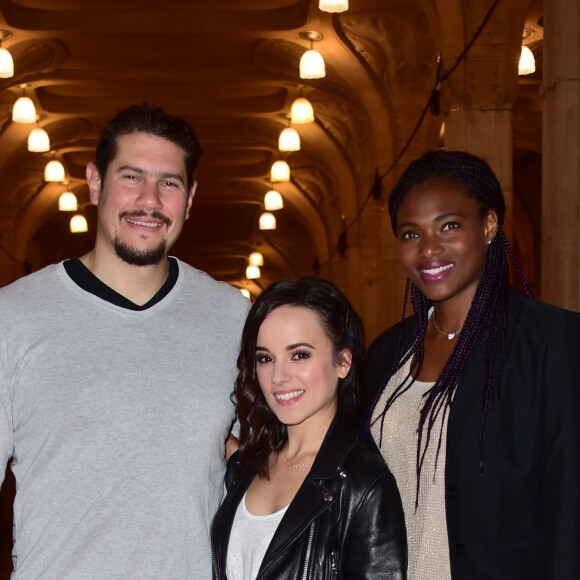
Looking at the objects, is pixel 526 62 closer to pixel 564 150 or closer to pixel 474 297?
pixel 564 150

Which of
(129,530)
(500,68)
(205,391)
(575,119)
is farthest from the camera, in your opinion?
(500,68)

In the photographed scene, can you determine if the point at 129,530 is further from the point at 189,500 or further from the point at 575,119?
the point at 575,119

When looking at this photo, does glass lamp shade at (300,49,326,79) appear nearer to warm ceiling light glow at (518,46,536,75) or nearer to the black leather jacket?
warm ceiling light glow at (518,46,536,75)

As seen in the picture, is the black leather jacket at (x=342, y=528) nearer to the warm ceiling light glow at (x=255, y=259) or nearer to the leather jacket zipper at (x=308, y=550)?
the leather jacket zipper at (x=308, y=550)

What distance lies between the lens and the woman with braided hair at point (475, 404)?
3359 millimetres

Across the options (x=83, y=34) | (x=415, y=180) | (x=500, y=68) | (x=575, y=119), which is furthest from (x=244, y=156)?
(x=415, y=180)

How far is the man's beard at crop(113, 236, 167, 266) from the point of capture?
12.0 feet

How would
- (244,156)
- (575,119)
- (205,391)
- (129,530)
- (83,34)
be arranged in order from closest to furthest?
(129,530), (205,391), (575,119), (83,34), (244,156)

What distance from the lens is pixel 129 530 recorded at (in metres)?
3.37

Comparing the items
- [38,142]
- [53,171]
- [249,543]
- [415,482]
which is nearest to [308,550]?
[249,543]

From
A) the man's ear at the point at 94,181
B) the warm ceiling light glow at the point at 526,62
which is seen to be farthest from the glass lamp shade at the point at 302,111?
the man's ear at the point at 94,181

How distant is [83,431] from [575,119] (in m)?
6.71

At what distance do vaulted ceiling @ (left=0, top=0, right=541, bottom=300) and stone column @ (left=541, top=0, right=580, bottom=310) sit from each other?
3.25m

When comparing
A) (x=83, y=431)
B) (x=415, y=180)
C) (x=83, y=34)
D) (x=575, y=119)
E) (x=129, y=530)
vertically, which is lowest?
(x=129, y=530)
